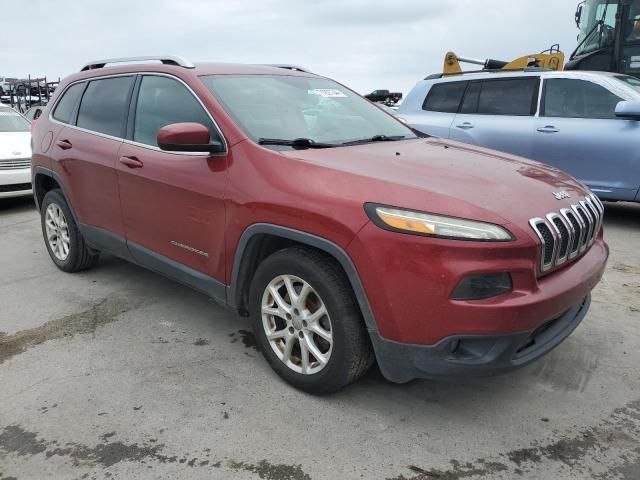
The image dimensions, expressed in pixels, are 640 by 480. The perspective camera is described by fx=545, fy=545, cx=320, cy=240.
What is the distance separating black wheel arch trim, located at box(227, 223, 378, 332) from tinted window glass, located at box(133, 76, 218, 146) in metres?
0.73

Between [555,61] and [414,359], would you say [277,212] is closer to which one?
[414,359]

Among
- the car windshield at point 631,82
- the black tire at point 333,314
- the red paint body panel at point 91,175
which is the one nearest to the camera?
the black tire at point 333,314

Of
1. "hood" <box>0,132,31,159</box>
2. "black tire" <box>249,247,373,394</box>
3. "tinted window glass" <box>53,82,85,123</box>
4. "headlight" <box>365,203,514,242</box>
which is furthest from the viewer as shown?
"hood" <box>0,132,31,159</box>

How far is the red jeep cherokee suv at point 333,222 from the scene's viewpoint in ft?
7.31

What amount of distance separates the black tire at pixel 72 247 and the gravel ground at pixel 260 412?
0.86 metres

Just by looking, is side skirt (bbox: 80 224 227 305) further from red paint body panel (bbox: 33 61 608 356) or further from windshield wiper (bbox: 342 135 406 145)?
windshield wiper (bbox: 342 135 406 145)

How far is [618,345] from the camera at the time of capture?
3.31 m

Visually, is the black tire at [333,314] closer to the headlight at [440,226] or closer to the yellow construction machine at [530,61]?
the headlight at [440,226]

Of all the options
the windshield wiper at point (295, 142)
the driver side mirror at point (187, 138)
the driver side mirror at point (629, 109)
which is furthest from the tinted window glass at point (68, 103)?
the driver side mirror at point (629, 109)

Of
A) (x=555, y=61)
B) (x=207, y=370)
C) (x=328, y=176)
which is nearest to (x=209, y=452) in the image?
(x=207, y=370)

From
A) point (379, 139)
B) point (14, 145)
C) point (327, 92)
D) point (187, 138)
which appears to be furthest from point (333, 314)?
point (14, 145)

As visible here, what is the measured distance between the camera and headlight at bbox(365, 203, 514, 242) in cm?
219

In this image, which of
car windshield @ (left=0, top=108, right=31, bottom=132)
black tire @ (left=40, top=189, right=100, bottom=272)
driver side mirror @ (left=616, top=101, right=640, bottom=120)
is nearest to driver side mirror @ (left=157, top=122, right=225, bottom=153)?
black tire @ (left=40, top=189, right=100, bottom=272)

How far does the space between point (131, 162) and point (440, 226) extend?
7.34ft
